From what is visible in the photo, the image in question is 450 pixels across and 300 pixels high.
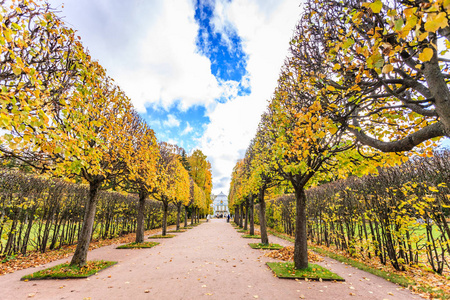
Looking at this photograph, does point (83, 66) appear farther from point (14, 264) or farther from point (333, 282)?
point (333, 282)

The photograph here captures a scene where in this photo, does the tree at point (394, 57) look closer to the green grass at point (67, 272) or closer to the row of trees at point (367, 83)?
the row of trees at point (367, 83)

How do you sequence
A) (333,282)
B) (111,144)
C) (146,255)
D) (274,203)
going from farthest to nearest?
(274,203)
(146,255)
(111,144)
(333,282)

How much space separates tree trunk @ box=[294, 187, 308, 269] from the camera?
6.93 meters

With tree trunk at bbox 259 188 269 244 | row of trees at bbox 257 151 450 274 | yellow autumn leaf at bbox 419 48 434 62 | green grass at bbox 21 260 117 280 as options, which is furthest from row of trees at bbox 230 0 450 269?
green grass at bbox 21 260 117 280

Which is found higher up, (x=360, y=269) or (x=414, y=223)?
(x=414, y=223)

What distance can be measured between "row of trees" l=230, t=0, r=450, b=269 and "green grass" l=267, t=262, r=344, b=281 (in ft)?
1.20

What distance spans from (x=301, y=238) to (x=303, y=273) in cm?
109

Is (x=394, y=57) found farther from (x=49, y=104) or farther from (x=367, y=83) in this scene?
(x=49, y=104)

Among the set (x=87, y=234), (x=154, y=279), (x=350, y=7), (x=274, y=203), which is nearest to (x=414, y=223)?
(x=350, y=7)

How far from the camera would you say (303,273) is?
6441 mm

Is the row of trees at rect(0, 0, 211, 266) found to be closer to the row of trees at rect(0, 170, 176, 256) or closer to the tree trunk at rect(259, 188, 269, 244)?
the row of trees at rect(0, 170, 176, 256)

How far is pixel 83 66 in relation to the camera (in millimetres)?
5430

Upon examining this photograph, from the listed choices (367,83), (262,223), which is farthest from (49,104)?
(262,223)

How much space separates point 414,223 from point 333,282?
3.20m
